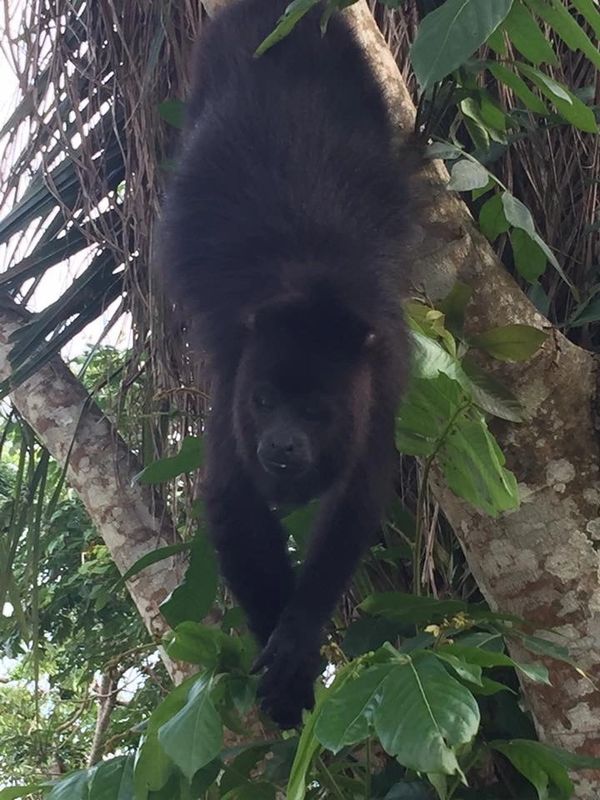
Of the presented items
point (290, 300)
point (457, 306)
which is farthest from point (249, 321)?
point (457, 306)

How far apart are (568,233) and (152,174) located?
1.05m

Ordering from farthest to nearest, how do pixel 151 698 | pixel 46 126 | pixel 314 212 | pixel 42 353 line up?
pixel 151 698
pixel 46 126
pixel 42 353
pixel 314 212

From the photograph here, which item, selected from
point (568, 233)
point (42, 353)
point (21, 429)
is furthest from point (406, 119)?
point (21, 429)

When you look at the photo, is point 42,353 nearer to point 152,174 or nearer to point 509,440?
point 152,174

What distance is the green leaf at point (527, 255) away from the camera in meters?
1.95

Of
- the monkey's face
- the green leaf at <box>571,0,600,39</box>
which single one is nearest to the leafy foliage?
the green leaf at <box>571,0,600,39</box>

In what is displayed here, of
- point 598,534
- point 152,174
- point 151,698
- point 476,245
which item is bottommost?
point 151,698

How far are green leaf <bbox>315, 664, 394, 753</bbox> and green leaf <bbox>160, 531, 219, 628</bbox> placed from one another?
0.73m

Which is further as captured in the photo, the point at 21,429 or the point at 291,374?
the point at 21,429

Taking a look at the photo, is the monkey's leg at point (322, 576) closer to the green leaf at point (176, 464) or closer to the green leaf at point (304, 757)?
the green leaf at point (176, 464)

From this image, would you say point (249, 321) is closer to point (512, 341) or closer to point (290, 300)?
point (290, 300)

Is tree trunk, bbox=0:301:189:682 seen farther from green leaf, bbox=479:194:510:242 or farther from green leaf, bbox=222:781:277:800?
green leaf, bbox=479:194:510:242

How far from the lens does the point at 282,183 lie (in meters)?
2.08

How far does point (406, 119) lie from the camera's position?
6.79 feet
